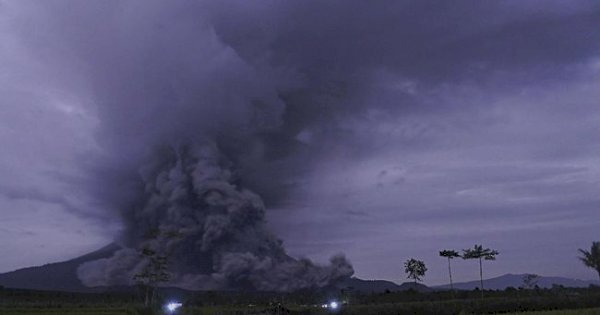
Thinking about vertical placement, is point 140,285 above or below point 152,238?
below

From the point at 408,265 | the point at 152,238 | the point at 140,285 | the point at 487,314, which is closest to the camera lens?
the point at 487,314

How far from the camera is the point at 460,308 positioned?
70.0 m

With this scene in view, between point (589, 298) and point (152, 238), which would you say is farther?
point (152, 238)

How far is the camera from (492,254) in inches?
4146

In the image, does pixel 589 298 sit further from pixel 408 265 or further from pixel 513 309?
pixel 408 265

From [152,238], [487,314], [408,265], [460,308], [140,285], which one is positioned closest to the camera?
[487,314]

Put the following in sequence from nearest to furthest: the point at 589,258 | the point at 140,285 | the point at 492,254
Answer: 1. the point at 589,258
2. the point at 492,254
3. the point at 140,285

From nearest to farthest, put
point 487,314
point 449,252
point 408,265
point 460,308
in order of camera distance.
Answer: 1. point 487,314
2. point 460,308
3. point 449,252
4. point 408,265

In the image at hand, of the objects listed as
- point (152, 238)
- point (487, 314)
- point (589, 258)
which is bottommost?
point (487, 314)

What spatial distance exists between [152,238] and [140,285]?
24738mm

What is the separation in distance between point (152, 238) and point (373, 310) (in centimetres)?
7207

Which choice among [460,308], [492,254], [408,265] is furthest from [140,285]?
[460,308]

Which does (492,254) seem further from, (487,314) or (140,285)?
(140,285)

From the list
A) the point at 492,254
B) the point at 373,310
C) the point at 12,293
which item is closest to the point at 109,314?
the point at 373,310
